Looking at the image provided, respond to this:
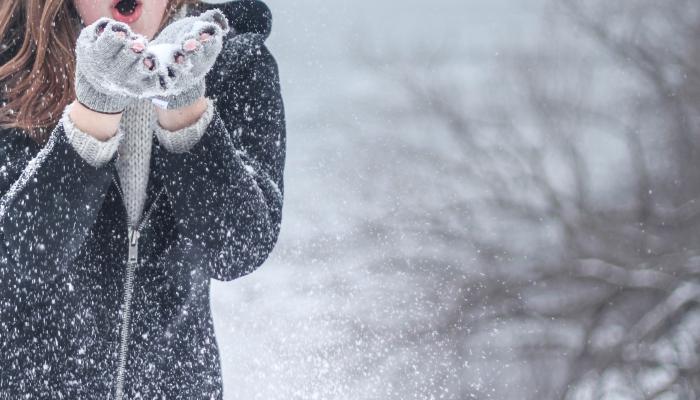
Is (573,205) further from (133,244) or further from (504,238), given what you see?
(133,244)

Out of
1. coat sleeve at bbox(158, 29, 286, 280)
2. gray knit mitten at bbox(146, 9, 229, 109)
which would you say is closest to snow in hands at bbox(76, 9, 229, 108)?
gray knit mitten at bbox(146, 9, 229, 109)

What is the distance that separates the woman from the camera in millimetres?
876

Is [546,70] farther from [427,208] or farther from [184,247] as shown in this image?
[184,247]

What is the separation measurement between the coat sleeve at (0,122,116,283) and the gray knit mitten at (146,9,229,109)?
4.3 inches

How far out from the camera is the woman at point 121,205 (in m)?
0.88

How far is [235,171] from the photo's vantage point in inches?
36.3

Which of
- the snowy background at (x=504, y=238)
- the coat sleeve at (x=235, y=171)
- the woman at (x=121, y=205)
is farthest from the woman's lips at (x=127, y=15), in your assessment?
the snowy background at (x=504, y=238)

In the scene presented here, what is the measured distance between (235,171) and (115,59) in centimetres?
18

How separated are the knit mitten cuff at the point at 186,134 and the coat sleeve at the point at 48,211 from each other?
0.22 feet

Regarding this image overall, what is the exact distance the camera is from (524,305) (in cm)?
692

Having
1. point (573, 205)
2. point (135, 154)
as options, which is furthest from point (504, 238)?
point (135, 154)

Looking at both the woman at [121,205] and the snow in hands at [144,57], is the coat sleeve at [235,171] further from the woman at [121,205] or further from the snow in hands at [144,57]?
the snow in hands at [144,57]

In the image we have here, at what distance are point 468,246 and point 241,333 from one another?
69.4 inches

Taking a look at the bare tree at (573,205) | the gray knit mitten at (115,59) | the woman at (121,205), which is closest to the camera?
the gray knit mitten at (115,59)
